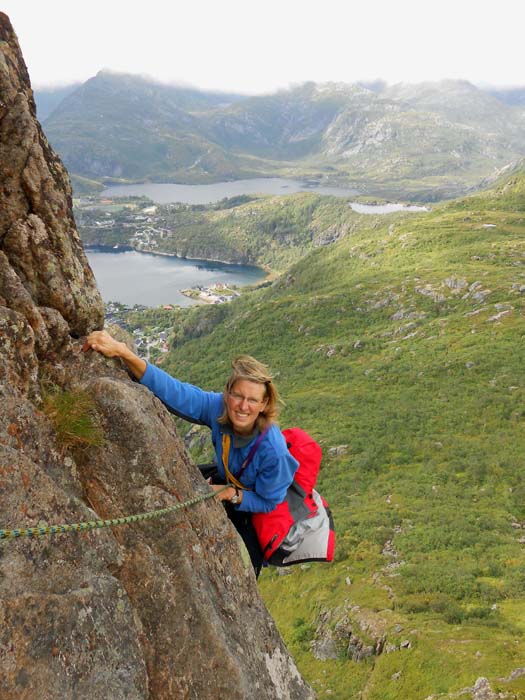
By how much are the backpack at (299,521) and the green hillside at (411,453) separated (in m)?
7.62

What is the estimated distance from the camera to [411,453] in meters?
39.2

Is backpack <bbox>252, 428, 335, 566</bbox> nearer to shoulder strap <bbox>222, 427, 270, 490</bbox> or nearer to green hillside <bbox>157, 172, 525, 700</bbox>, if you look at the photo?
shoulder strap <bbox>222, 427, 270, 490</bbox>

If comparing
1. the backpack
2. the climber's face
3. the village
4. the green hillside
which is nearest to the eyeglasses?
the climber's face

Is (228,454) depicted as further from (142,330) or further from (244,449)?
(142,330)

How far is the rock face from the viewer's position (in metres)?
3.91

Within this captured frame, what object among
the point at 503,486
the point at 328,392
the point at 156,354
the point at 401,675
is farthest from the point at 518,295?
the point at 156,354

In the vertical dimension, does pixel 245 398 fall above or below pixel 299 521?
above

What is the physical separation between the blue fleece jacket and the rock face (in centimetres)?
38

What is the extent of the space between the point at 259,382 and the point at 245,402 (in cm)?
31

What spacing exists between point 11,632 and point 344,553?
2374 centimetres

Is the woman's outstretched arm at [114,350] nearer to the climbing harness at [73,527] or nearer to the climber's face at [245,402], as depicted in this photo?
the climber's face at [245,402]

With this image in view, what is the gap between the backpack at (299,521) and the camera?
247 inches

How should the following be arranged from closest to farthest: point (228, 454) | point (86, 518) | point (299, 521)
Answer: point (86, 518) → point (228, 454) → point (299, 521)

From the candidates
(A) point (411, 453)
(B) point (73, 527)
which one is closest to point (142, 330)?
(A) point (411, 453)
